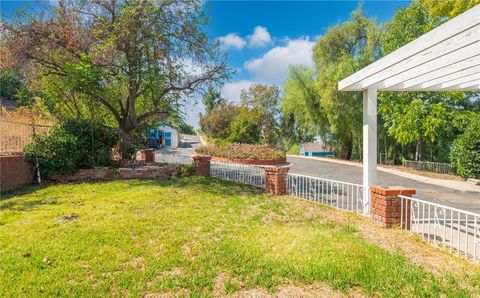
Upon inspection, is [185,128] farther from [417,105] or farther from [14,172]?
[417,105]

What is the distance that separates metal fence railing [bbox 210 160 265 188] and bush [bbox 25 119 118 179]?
4086 mm

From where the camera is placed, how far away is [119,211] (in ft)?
16.6

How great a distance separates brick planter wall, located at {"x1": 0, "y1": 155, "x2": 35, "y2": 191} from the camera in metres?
6.82

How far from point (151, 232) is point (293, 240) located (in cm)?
211

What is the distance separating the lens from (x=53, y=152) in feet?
25.9

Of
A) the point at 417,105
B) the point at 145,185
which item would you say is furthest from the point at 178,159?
the point at 417,105

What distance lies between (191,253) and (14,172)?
21.8 feet

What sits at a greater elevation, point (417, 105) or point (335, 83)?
point (335, 83)

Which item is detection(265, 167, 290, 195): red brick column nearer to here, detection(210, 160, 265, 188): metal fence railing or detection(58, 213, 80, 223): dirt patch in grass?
detection(210, 160, 265, 188): metal fence railing

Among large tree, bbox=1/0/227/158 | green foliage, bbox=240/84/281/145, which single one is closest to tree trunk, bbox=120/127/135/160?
large tree, bbox=1/0/227/158

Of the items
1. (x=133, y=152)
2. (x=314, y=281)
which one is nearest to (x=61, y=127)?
(x=133, y=152)

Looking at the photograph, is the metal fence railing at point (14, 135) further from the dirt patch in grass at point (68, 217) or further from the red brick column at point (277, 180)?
the red brick column at point (277, 180)

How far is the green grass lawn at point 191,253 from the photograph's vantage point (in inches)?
107

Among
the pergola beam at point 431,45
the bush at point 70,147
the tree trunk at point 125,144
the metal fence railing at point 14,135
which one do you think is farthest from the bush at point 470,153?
the metal fence railing at point 14,135
